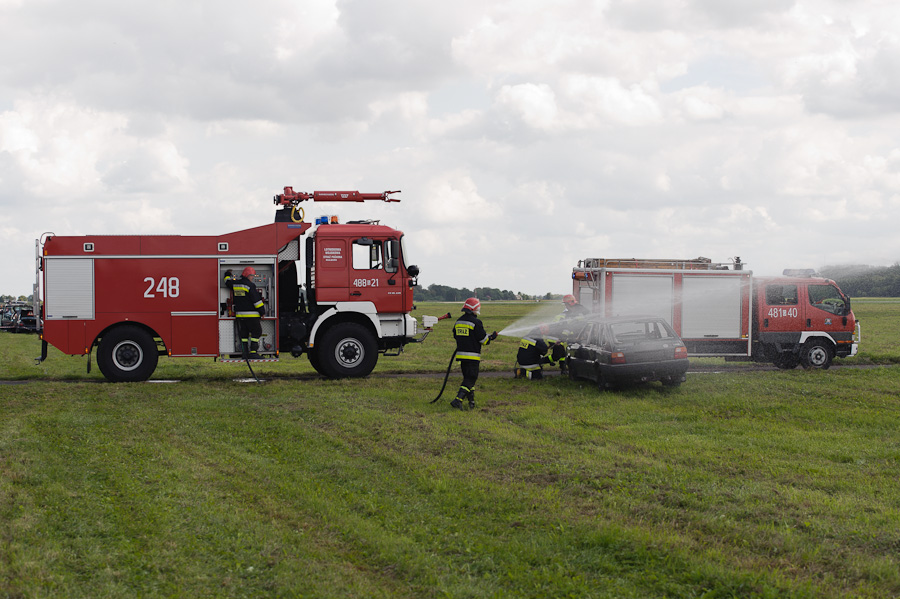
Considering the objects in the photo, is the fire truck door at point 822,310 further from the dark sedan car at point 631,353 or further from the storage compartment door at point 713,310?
the dark sedan car at point 631,353

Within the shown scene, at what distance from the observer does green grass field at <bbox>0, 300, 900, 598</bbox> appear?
4.94m

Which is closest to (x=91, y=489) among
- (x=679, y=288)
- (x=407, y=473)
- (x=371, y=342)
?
(x=407, y=473)

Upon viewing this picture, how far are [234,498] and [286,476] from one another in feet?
2.88

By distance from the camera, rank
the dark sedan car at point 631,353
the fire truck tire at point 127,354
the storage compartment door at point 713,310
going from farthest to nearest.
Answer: the storage compartment door at point 713,310 → the fire truck tire at point 127,354 → the dark sedan car at point 631,353

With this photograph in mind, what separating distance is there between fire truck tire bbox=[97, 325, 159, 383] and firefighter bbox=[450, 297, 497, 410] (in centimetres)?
693

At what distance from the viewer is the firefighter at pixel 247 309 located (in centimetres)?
1517

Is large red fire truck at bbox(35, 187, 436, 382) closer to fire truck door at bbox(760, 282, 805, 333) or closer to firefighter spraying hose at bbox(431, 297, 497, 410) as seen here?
firefighter spraying hose at bbox(431, 297, 497, 410)

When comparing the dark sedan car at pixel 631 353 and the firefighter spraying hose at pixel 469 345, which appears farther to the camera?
the dark sedan car at pixel 631 353

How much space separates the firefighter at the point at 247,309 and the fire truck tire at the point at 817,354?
1302cm

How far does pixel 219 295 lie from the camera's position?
50.9 ft

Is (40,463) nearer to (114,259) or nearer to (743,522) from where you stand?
(743,522)

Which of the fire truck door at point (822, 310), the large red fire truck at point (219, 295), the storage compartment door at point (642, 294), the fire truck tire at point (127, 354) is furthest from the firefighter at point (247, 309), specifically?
the fire truck door at point (822, 310)

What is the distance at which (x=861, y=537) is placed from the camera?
570 cm

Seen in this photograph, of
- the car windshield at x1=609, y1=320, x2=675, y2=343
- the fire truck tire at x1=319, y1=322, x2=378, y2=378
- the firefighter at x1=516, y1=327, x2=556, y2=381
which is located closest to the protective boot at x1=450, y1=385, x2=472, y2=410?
the car windshield at x1=609, y1=320, x2=675, y2=343
